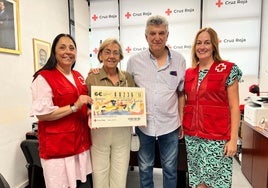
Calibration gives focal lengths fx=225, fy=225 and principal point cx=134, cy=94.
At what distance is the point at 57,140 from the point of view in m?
1.47

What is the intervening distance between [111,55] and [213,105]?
82 cm

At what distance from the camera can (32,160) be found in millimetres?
2469

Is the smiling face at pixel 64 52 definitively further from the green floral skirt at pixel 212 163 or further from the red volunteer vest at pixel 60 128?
the green floral skirt at pixel 212 163

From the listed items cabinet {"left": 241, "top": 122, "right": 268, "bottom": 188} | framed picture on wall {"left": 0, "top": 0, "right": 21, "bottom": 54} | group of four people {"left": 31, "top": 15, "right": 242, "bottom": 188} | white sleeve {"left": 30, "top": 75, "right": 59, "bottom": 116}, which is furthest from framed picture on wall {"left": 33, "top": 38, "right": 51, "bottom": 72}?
cabinet {"left": 241, "top": 122, "right": 268, "bottom": 188}

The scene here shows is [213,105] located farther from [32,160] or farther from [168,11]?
[168,11]

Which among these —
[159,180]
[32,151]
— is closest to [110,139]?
[32,151]

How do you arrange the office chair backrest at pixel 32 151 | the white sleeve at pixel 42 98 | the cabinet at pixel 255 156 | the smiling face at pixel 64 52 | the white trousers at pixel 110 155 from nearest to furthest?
the white sleeve at pixel 42 98 < the smiling face at pixel 64 52 < the white trousers at pixel 110 155 < the cabinet at pixel 255 156 < the office chair backrest at pixel 32 151

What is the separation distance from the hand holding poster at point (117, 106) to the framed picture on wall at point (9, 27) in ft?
5.02

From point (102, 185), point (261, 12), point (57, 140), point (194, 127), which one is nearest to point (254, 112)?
point (194, 127)

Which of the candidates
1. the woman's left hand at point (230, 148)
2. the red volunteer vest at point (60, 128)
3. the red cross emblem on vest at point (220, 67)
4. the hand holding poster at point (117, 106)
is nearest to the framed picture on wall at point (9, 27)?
the red volunteer vest at point (60, 128)

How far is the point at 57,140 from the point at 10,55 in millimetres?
1654

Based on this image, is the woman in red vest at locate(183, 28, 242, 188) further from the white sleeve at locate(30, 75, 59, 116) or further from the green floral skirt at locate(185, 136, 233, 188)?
the white sleeve at locate(30, 75, 59, 116)

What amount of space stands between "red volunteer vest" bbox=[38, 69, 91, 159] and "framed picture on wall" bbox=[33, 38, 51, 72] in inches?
71.0

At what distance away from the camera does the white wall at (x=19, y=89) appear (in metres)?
2.51
